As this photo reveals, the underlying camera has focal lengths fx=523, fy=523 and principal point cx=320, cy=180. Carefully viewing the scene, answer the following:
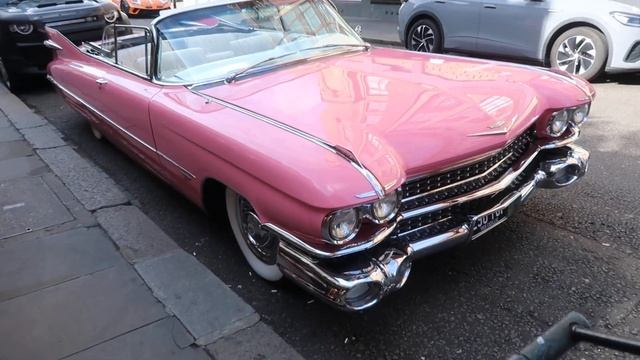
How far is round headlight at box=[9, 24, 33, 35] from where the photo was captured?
7438mm

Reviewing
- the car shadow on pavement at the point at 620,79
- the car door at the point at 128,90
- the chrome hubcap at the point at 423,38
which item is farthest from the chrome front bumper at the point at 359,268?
the chrome hubcap at the point at 423,38

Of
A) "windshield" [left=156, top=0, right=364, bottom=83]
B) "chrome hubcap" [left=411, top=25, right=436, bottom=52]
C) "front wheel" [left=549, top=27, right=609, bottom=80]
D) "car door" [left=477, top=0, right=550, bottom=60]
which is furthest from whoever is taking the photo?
"chrome hubcap" [left=411, top=25, right=436, bottom=52]

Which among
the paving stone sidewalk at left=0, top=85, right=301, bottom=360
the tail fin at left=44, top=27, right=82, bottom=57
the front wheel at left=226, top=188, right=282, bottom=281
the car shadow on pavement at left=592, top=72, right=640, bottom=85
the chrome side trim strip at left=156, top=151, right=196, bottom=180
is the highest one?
the tail fin at left=44, top=27, right=82, bottom=57

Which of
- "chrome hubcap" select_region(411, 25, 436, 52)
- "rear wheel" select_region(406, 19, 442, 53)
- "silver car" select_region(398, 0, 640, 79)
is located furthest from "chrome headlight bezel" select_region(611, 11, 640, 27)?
"chrome hubcap" select_region(411, 25, 436, 52)

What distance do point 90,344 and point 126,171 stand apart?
102 inches

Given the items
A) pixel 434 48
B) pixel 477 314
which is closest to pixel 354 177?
pixel 477 314

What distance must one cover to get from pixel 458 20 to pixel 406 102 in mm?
5739

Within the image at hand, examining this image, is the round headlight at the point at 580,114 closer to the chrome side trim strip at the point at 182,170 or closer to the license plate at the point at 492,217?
the license plate at the point at 492,217

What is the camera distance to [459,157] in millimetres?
2521

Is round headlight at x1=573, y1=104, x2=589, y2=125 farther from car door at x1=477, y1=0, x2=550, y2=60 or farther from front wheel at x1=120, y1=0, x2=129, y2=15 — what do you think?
front wheel at x1=120, y1=0, x2=129, y2=15

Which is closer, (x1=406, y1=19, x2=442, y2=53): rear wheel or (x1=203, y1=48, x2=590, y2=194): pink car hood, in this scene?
(x1=203, y1=48, x2=590, y2=194): pink car hood

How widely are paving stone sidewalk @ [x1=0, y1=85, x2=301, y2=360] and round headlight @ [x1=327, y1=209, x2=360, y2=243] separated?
69 cm

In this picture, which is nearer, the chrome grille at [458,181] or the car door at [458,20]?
the chrome grille at [458,181]

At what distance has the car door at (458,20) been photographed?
25.6 feet
